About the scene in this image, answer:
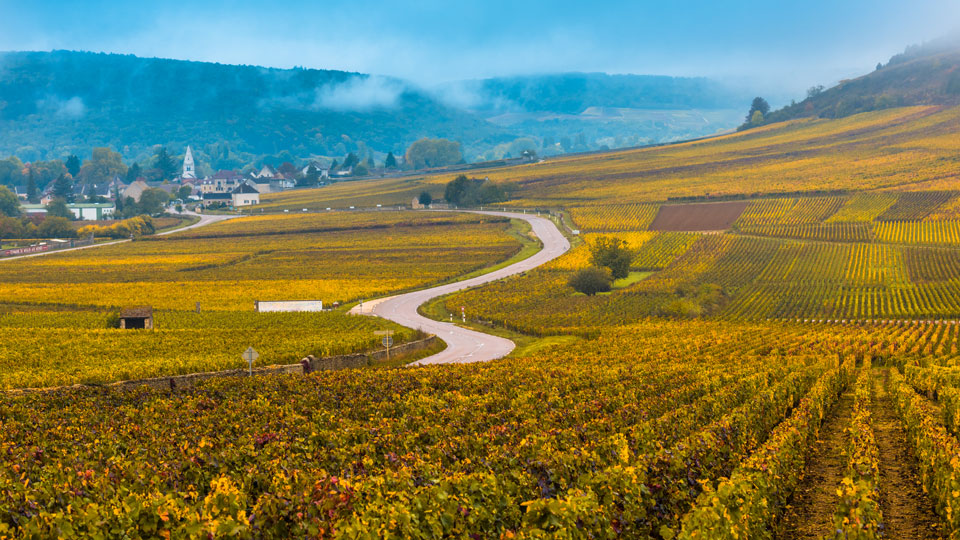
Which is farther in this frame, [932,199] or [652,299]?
[932,199]

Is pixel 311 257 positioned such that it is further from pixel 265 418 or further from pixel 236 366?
pixel 265 418

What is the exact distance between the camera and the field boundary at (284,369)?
3600 centimetres

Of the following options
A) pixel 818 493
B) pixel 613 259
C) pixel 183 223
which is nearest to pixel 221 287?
pixel 613 259

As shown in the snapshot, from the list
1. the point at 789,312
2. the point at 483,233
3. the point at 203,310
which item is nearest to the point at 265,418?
A: the point at 203,310

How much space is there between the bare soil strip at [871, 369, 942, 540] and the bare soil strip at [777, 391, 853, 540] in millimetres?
1047

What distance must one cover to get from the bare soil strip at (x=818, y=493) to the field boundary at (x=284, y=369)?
2184 centimetres

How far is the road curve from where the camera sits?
185 feet

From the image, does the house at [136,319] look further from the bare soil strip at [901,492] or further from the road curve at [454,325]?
the bare soil strip at [901,492]

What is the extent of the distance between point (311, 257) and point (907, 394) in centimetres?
10138

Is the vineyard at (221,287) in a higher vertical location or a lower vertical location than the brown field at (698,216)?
lower

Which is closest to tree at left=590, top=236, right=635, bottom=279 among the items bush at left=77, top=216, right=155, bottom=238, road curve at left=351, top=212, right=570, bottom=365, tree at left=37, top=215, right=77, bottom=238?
road curve at left=351, top=212, right=570, bottom=365

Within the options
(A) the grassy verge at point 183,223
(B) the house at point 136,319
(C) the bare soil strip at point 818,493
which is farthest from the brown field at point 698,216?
(C) the bare soil strip at point 818,493

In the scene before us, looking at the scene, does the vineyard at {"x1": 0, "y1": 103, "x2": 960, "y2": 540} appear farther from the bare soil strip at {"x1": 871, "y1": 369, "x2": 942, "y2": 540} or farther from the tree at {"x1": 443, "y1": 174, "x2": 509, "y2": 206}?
the tree at {"x1": 443, "y1": 174, "x2": 509, "y2": 206}

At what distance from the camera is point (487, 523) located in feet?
49.5
